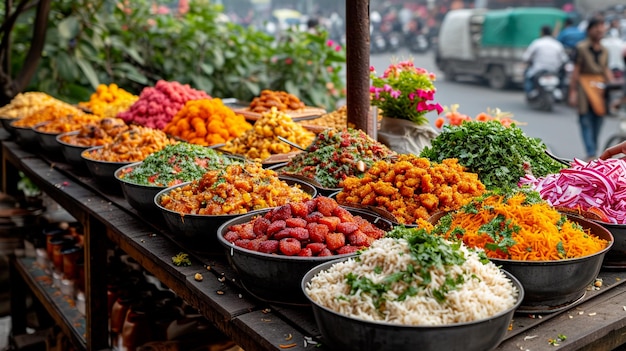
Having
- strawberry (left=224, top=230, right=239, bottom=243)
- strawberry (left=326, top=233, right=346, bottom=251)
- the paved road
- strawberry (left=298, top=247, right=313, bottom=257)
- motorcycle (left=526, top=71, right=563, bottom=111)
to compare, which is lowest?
the paved road

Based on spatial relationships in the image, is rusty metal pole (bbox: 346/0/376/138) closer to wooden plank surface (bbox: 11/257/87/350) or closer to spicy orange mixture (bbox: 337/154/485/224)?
spicy orange mixture (bbox: 337/154/485/224)

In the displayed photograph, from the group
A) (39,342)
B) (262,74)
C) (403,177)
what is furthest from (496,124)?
(262,74)

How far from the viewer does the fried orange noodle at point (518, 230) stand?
1511 mm

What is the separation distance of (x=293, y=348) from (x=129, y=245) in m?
1.01

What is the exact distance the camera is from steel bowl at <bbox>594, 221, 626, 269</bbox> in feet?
5.57

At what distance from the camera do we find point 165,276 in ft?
6.30

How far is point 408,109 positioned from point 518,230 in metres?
1.60

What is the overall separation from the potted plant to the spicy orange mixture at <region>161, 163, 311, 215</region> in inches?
41.0

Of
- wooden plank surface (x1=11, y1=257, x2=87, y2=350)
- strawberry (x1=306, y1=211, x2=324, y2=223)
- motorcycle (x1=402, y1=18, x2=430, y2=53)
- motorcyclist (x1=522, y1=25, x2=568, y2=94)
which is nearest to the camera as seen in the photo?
strawberry (x1=306, y1=211, x2=324, y2=223)

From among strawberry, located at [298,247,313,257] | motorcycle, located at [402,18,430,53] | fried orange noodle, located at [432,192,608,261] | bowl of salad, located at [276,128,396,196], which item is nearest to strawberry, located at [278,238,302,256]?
strawberry, located at [298,247,313,257]

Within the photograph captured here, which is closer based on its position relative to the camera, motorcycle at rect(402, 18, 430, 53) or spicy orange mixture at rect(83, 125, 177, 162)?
spicy orange mixture at rect(83, 125, 177, 162)

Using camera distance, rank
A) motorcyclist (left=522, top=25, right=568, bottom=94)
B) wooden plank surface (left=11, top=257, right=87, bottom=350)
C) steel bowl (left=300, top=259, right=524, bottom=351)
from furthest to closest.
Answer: motorcyclist (left=522, top=25, right=568, bottom=94), wooden plank surface (left=11, top=257, right=87, bottom=350), steel bowl (left=300, top=259, right=524, bottom=351)

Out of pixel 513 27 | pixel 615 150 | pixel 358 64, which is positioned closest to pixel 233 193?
pixel 358 64

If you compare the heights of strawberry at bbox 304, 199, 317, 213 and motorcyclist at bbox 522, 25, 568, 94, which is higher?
strawberry at bbox 304, 199, 317, 213
